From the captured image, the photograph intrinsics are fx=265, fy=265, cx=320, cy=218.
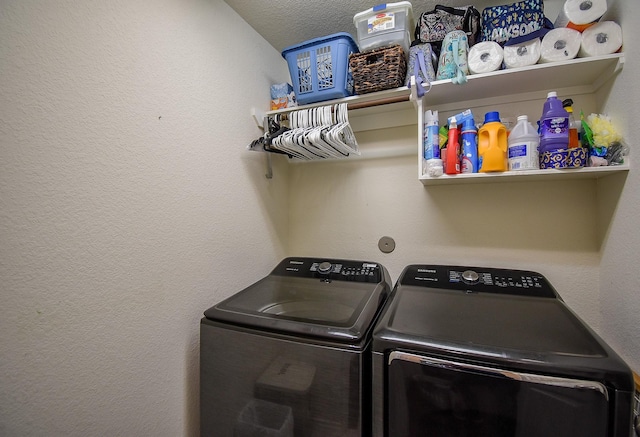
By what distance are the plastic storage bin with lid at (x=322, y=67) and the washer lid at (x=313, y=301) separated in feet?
2.93

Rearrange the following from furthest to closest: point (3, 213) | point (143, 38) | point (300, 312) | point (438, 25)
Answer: point (438, 25)
point (300, 312)
point (143, 38)
point (3, 213)

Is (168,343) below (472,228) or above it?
below

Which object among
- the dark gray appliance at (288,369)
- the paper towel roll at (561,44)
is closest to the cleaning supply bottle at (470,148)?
the paper towel roll at (561,44)

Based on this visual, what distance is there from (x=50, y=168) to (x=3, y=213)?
15cm

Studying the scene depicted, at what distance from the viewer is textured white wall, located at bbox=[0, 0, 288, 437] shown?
2.12 feet

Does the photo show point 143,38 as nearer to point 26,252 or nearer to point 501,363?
point 26,252

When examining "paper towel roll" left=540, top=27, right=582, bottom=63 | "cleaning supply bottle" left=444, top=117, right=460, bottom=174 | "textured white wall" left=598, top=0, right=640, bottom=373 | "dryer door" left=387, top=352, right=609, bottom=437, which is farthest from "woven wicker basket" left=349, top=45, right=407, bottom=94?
"dryer door" left=387, top=352, right=609, bottom=437

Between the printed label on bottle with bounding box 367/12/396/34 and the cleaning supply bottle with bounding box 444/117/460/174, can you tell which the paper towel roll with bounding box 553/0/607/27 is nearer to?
the cleaning supply bottle with bounding box 444/117/460/174

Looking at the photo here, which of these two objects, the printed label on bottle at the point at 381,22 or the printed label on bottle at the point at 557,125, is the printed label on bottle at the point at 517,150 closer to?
the printed label on bottle at the point at 557,125

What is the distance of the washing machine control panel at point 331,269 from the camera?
133cm

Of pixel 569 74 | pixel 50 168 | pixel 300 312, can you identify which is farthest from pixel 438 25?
pixel 50 168

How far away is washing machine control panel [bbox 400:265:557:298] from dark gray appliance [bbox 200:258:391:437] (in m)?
0.30

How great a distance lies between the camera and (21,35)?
646mm

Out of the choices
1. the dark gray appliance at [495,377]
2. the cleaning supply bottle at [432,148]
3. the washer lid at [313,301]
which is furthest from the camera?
the cleaning supply bottle at [432,148]
